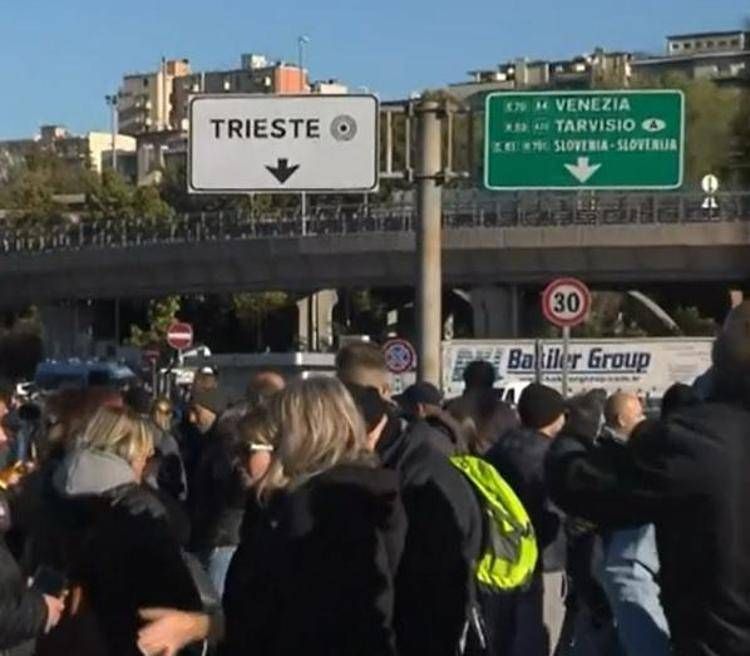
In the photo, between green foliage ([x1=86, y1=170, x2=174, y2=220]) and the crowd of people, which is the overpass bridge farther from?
the crowd of people

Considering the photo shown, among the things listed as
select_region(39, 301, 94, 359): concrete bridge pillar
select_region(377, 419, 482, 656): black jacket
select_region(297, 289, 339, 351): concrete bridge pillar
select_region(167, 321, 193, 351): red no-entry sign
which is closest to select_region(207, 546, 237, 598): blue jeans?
select_region(377, 419, 482, 656): black jacket

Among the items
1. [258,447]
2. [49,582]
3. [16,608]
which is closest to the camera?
[16,608]

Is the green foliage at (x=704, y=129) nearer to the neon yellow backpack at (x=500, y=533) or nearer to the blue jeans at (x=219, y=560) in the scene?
the neon yellow backpack at (x=500, y=533)

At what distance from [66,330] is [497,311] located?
19.9 meters

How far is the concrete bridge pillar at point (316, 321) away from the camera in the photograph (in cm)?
8031

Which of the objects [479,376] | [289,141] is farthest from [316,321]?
[479,376]

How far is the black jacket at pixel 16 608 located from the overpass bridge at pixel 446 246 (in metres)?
43.4

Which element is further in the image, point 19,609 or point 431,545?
point 431,545

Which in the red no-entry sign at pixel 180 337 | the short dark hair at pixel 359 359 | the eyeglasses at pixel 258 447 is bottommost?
the red no-entry sign at pixel 180 337

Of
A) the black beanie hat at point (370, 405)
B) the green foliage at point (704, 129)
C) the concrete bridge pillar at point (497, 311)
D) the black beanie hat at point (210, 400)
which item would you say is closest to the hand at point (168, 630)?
the black beanie hat at point (370, 405)

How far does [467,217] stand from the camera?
5675 centimetres

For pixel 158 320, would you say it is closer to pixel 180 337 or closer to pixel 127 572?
pixel 180 337

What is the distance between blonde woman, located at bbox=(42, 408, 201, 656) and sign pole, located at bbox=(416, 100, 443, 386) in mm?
12240

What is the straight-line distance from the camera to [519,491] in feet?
34.0
